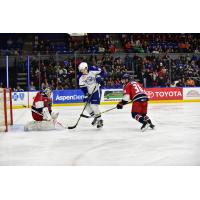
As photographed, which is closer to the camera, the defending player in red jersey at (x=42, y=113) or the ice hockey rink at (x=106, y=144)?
the ice hockey rink at (x=106, y=144)

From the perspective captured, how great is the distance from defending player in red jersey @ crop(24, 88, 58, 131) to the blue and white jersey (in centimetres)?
41

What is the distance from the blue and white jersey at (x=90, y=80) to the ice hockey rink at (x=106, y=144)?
389mm

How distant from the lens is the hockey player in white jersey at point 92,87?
182 inches

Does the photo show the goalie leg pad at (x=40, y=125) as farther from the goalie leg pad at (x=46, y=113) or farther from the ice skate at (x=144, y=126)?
the ice skate at (x=144, y=126)

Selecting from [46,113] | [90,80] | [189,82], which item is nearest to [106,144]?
[90,80]

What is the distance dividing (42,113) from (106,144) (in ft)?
4.01

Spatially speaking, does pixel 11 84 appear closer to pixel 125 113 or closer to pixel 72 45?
pixel 72 45

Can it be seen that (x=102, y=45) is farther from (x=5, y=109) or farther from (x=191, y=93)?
(x=191, y=93)

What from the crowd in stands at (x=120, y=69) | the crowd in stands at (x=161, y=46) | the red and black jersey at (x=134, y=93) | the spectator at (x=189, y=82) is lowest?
the red and black jersey at (x=134, y=93)

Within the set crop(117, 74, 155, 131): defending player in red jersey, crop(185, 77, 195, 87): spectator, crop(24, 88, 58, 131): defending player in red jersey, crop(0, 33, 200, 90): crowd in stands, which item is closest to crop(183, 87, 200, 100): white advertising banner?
crop(185, 77, 195, 87): spectator

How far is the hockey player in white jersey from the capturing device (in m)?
4.63

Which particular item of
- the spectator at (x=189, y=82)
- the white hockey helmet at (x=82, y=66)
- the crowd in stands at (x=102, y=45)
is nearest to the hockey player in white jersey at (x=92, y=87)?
the white hockey helmet at (x=82, y=66)

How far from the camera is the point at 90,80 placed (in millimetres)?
4660
